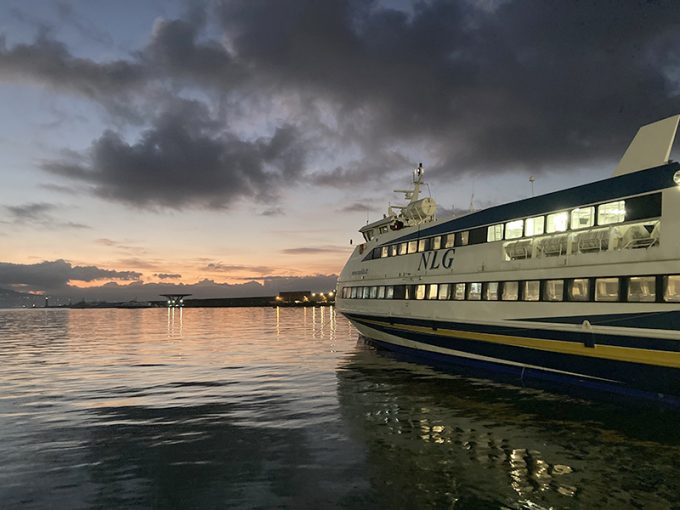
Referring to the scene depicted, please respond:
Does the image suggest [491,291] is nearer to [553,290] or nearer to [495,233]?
[495,233]

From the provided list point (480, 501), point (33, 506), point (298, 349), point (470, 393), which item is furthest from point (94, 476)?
point (298, 349)

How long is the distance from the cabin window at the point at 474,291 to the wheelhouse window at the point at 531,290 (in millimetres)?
2273

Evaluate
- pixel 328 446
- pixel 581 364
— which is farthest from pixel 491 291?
pixel 328 446

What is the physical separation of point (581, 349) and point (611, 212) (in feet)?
15.7

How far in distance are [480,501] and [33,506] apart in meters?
7.62

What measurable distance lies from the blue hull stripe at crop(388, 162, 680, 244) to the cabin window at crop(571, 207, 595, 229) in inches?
9.8

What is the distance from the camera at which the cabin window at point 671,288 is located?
13930 mm

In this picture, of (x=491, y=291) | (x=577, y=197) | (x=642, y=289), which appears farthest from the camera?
(x=491, y=291)

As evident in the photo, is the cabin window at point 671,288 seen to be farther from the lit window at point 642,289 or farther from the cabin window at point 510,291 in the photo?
the cabin window at point 510,291

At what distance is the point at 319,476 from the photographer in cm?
931

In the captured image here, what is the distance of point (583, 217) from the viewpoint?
17125 millimetres

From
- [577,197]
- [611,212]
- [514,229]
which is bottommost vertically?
[514,229]

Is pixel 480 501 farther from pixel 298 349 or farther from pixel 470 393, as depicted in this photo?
pixel 298 349

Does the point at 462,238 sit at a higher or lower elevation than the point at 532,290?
higher
